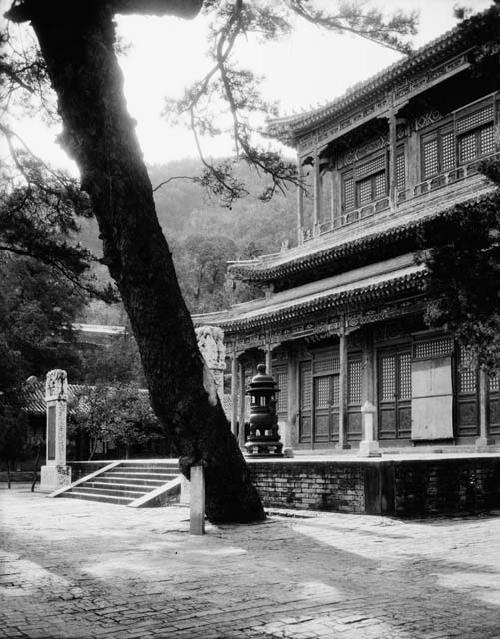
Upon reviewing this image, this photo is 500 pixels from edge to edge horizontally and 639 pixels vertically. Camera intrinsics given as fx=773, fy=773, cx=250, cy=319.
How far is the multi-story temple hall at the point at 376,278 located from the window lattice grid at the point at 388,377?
1.1 inches

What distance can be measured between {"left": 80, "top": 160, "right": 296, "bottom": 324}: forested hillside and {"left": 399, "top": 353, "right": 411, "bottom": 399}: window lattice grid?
17.9 feet

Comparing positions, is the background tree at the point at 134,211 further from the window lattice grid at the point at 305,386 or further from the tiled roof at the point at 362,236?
the window lattice grid at the point at 305,386

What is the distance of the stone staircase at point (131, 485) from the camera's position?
13891 millimetres

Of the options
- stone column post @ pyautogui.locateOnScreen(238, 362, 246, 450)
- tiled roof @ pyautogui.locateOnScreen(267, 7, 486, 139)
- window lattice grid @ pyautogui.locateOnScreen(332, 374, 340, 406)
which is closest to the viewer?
tiled roof @ pyautogui.locateOnScreen(267, 7, 486, 139)

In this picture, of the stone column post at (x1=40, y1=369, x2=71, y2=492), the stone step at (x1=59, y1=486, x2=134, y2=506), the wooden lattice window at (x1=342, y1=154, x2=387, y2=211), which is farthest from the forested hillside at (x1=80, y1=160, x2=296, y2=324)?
the stone step at (x1=59, y1=486, x2=134, y2=506)

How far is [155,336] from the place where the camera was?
8242 mm

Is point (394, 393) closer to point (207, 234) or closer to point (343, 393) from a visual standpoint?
point (343, 393)

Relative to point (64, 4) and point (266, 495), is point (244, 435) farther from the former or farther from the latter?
point (64, 4)

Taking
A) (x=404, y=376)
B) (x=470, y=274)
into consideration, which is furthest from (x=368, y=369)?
(x=470, y=274)

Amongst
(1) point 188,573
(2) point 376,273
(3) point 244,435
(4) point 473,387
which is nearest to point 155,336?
(1) point 188,573

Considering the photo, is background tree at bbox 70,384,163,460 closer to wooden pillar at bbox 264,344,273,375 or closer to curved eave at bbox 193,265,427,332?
curved eave at bbox 193,265,427,332

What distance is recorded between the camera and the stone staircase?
13891 millimetres

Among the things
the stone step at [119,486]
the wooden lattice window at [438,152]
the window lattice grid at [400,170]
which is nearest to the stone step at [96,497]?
the stone step at [119,486]

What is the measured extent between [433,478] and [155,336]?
14.5 ft
